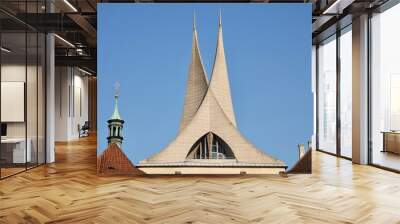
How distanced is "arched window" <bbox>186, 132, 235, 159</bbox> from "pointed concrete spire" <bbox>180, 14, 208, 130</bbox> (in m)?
0.41

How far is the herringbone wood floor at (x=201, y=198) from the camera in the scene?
151 inches

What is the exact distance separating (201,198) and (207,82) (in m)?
2.32

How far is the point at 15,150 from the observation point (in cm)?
658

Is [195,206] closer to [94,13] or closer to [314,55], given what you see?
[94,13]

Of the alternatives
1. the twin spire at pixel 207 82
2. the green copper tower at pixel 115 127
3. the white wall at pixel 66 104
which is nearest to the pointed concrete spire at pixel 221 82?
the twin spire at pixel 207 82

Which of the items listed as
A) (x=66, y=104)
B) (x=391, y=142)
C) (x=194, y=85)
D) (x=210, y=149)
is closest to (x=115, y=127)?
(x=194, y=85)

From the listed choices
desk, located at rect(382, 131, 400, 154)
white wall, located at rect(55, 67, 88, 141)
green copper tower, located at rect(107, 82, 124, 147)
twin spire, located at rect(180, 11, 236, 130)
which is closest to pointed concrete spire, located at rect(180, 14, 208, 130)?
twin spire, located at rect(180, 11, 236, 130)

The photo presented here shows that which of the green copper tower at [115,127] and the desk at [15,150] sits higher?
the green copper tower at [115,127]

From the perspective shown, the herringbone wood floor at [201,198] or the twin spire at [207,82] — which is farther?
the twin spire at [207,82]

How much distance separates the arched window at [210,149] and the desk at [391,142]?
307 centimetres

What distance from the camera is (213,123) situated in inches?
249

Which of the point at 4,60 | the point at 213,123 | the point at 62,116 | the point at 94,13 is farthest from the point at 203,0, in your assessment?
the point at 62,116

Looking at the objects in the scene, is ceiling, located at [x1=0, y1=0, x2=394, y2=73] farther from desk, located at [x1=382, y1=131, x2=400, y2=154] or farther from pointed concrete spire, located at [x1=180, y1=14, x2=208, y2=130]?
desk, located at [x1=382, y1=131, x2=400, y2=154]

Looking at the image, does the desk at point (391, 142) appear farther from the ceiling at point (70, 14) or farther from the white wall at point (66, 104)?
the white wall at point (66, 104)
